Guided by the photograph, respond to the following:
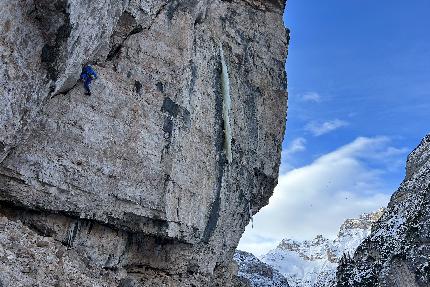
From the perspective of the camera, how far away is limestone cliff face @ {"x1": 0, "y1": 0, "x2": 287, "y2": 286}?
663 inches

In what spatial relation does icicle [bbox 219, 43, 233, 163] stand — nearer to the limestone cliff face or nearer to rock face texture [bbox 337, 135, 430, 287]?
the limestone cliff face

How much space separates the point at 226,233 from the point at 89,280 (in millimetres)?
13681

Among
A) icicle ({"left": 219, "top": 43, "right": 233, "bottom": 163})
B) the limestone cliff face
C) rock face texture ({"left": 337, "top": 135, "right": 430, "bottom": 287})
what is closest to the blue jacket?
the limestone cliff face

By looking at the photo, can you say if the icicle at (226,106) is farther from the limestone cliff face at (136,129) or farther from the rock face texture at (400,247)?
the rock face texture at (400,247)

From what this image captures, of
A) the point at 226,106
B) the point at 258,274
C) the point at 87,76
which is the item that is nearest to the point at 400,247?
the point at 226,106

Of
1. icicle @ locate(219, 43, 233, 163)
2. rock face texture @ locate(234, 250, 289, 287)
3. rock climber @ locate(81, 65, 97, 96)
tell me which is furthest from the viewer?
rock face texture @ locate(234, 250, 289, 287)

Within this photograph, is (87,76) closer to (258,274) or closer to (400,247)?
(400,247)

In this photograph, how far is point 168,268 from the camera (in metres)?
25.0

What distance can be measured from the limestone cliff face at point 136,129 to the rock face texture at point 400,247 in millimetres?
8031

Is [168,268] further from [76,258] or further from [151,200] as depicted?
[76,258]

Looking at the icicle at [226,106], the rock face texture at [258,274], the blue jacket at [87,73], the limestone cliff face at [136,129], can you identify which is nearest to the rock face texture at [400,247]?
the limestone cliff face at [136,129]

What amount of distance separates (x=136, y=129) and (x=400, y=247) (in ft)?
52.7

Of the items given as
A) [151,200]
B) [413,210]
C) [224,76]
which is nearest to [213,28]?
[224,76]

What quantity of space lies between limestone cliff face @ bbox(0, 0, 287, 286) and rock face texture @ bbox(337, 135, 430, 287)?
26.3 ft
